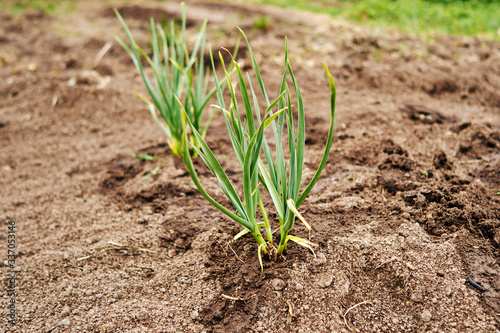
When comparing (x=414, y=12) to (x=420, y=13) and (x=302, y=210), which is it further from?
(x=302, y=210)

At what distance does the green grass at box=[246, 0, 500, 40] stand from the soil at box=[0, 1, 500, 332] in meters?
0.79

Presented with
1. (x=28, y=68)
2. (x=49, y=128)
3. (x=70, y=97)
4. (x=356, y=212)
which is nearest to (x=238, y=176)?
(x=356, y=212)

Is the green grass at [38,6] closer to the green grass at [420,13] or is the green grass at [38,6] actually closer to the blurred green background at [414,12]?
the blurred green background at [414,12]

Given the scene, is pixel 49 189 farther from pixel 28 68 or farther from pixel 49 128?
pixel 28 68

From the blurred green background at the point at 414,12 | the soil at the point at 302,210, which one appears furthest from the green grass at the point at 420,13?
the soil at the point at 302,210

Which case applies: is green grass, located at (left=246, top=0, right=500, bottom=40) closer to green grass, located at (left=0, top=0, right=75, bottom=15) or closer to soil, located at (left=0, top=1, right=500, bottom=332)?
soil, located at (left=0, top=1, right=500, bottom=332)

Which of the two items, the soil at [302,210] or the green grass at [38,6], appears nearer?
the soil at [302,210]

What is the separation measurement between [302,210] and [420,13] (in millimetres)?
3778

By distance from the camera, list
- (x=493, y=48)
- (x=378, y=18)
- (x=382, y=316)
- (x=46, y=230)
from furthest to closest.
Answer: (x=378, y=18) < (x=493, y=48) < (x=46, y=230) < (x=382, y=316)

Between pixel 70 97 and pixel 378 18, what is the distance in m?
3.40

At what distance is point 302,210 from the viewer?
131 cm

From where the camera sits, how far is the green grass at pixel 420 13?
339cm

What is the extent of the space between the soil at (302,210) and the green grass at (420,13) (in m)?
0.79

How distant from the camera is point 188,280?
110cm
